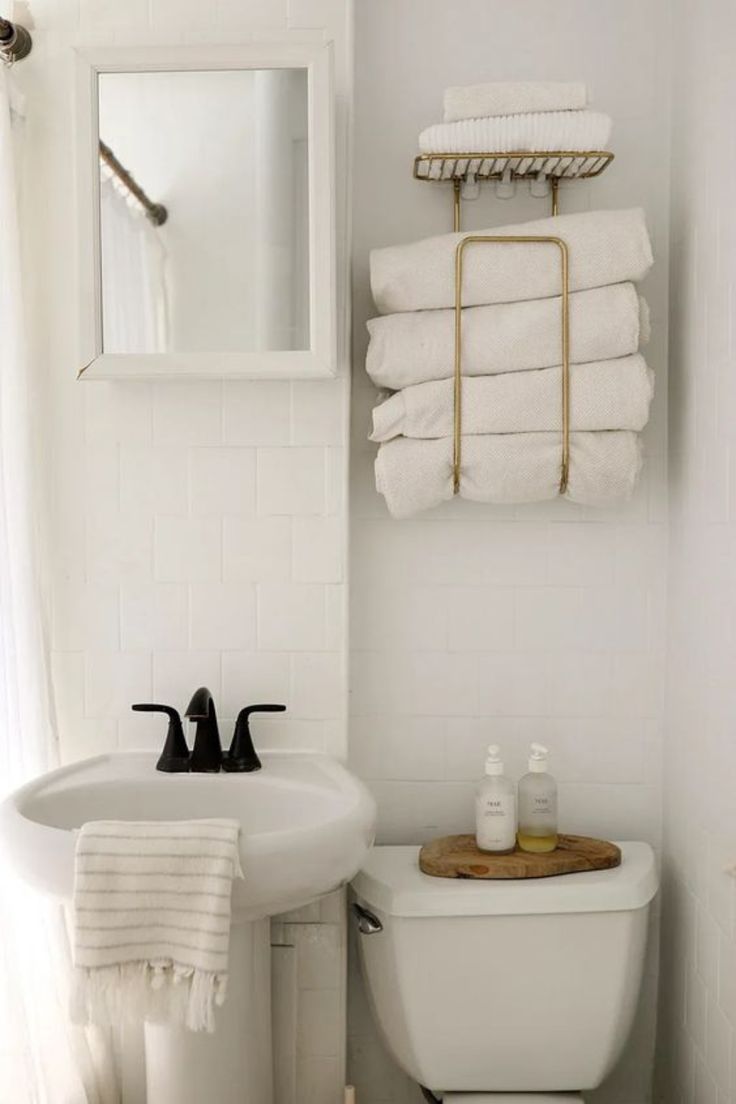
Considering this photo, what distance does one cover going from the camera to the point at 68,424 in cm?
191

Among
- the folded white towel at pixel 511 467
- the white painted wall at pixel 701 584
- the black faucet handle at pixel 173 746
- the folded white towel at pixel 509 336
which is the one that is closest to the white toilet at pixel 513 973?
the white painted wall at pixel 701 584

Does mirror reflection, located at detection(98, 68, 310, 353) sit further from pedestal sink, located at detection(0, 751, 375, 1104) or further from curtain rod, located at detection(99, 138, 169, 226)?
pedestal sink, located at detection(0, 751, 375, 1104)

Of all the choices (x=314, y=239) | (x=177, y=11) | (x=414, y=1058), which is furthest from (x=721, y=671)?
(x=177, y=11)

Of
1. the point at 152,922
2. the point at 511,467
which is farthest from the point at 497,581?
the point at 152,922

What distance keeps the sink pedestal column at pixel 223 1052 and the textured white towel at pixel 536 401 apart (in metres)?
0.89

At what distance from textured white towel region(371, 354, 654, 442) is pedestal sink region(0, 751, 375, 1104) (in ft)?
2.02

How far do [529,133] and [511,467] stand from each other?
0.55 meters

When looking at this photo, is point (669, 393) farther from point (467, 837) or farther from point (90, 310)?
point (90, 310)

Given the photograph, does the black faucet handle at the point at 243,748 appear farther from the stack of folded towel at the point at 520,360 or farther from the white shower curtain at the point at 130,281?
the white shower curtain at the point at 130,281

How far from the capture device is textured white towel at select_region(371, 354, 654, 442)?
5.93 feet

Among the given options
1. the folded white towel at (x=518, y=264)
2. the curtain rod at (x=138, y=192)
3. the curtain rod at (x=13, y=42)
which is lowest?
the folded white towel at (x=518, y=264)

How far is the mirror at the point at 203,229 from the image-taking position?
179cm

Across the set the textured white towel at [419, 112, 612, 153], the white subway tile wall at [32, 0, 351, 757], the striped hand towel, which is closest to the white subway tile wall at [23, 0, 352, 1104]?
the white subway tile wall at [32, 0, 351, 757]

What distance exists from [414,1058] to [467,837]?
1.23ft
